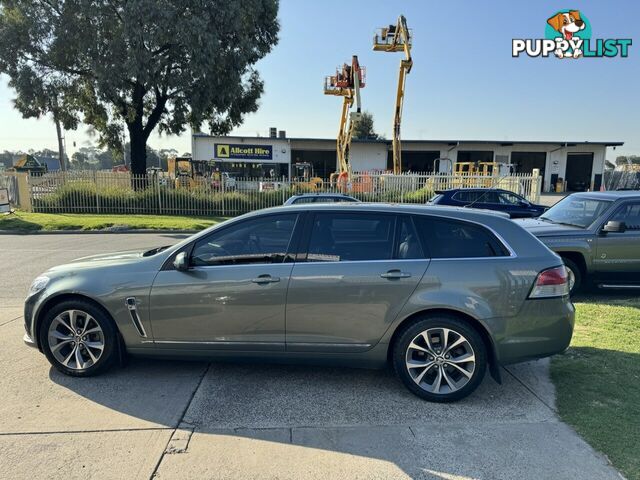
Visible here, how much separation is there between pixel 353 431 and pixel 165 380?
1.79 meters

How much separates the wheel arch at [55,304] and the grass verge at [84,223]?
12185 mm

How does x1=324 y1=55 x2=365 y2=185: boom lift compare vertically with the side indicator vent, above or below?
above

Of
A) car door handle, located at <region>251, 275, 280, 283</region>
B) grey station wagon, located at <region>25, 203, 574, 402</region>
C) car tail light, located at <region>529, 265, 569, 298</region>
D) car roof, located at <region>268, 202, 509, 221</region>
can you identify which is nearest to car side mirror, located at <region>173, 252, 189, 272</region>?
grey station wagon, located at <region>25, 203, 574, 402</region>

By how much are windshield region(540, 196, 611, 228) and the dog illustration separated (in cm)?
1433

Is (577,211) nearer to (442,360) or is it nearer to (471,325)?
(471,325)

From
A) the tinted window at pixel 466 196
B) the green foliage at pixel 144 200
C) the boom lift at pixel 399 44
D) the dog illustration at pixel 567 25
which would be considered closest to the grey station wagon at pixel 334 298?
the tinted window at pixel 466 196

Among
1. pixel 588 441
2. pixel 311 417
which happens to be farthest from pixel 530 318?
pixel 311 417

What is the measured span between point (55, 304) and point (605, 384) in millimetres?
4869

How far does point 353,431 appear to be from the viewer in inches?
126

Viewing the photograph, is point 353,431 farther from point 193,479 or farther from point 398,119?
point 398,119

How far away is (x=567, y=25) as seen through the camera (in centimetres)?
1886

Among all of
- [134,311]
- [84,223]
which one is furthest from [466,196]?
[84,223]

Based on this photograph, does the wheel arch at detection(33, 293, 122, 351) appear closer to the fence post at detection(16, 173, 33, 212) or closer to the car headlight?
the car headlight

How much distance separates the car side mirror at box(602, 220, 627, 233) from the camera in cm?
648
